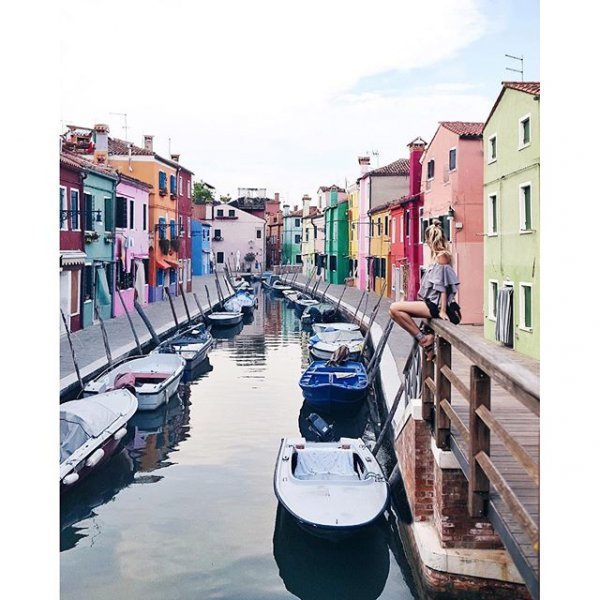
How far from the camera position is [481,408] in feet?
13.1

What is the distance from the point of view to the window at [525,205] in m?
13.8

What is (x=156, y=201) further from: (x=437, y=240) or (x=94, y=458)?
(x=437, y=240)

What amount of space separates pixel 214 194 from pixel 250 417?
55624mm

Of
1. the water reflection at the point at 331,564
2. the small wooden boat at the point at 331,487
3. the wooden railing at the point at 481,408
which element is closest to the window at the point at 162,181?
the small wooden boat at the point at 331,487

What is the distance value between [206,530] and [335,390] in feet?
18.2

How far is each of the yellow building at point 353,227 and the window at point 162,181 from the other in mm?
10679

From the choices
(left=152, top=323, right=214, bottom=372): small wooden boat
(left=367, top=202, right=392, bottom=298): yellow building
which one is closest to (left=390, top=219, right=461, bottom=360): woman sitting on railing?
(left=152, top=323, right=214, bottom=372): small wooden boat

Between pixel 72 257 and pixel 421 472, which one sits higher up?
pixel 72 257

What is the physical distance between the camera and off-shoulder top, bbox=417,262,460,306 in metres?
5.26

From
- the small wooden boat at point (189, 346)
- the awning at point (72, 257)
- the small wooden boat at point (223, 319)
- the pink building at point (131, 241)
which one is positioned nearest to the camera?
the small wooden boat at point (189, 346)

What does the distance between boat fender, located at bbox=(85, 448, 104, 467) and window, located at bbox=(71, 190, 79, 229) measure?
35.5 feet

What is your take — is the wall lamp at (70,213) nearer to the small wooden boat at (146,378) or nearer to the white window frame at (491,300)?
the small wooden boat at (146,378)

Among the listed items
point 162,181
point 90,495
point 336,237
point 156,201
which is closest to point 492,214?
point 90,495
